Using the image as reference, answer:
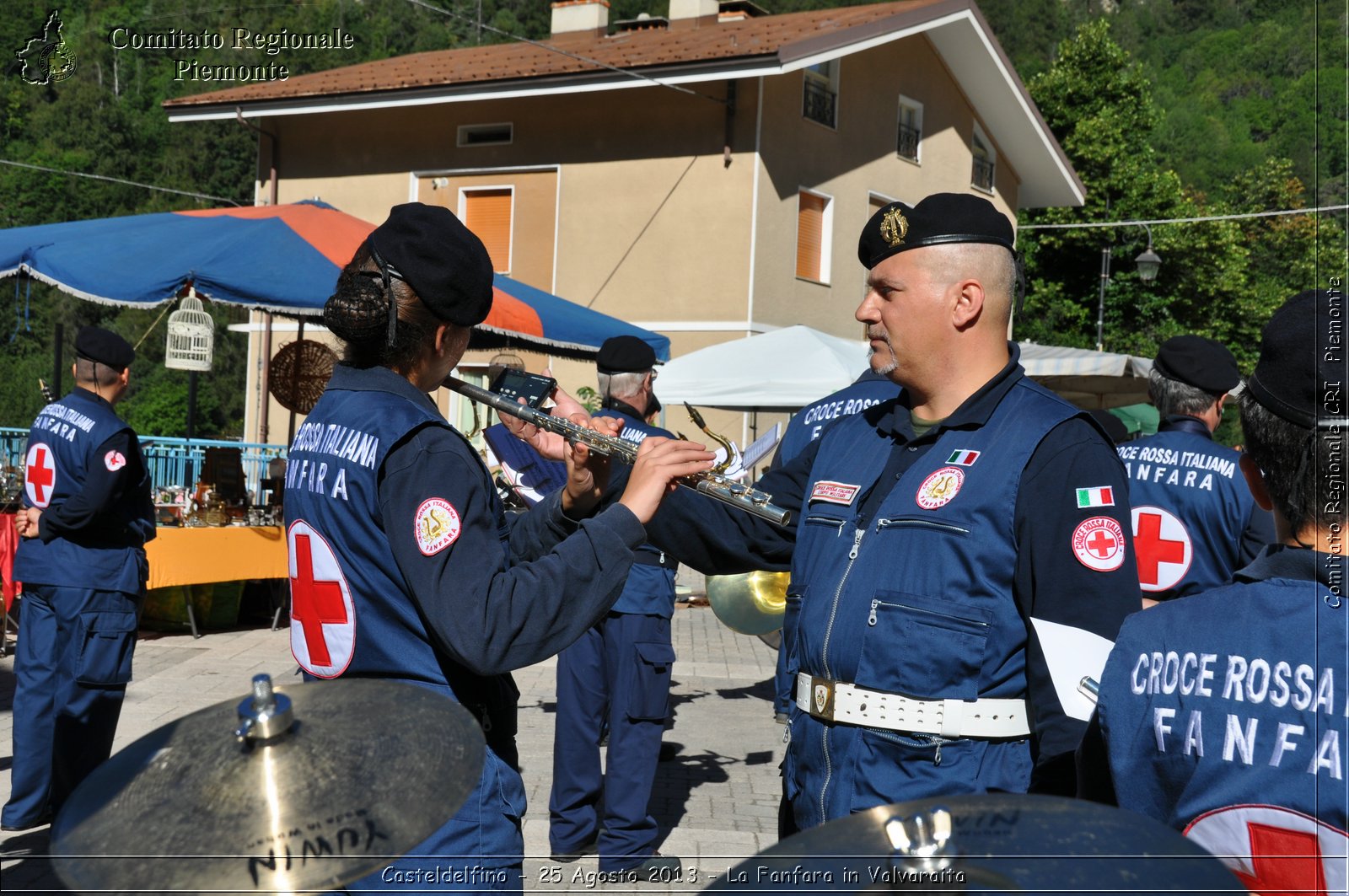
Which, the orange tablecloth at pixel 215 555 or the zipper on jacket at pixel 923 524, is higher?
the zipper on jacket at pixel 923 524

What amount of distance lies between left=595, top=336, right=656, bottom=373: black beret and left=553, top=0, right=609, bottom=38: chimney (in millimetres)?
19261

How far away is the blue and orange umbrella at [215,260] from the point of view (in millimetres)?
8695

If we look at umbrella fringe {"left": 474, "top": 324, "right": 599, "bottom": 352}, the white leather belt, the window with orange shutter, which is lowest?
the white leather belt

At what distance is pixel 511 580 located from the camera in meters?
2.10

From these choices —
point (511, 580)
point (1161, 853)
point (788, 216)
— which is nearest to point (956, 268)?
point (511, 580)

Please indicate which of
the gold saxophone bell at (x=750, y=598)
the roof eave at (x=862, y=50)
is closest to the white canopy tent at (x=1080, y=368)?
the roof eave at (x=862, y=50)

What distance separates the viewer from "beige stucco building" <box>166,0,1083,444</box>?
62.3 ft

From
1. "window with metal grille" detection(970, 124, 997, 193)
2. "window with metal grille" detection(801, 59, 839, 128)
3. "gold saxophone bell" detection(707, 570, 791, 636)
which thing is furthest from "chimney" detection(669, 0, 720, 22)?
"gold saxophone bell" detection(707, 570, 791, 636)

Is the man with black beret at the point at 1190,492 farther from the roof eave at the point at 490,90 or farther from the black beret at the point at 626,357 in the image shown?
the roof eave at the point at 490,90

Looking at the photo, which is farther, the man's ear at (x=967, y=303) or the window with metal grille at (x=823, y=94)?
the window with metal grille at (x=823, y=94)
